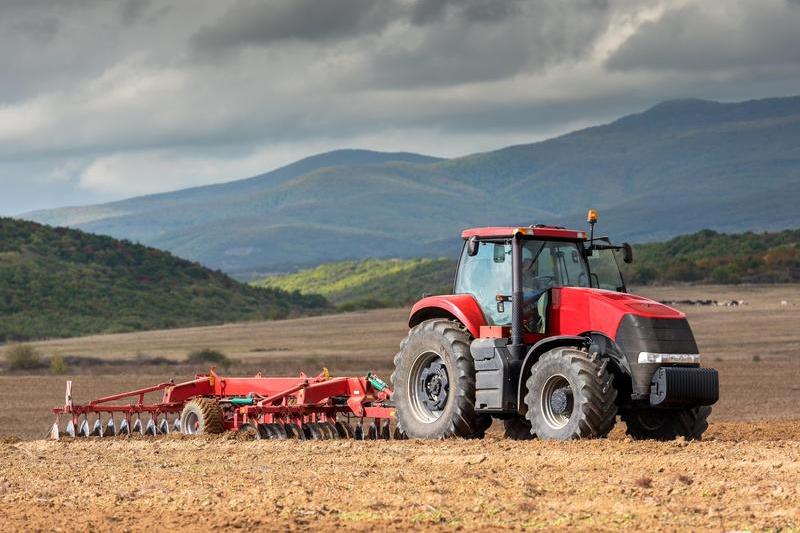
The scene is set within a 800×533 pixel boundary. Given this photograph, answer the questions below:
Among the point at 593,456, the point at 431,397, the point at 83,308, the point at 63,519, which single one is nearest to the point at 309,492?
the point at 63,519

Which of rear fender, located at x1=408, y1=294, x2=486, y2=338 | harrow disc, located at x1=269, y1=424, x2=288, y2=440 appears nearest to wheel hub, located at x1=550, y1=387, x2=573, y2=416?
rear fender, located at x1=408, y1=294, x2=486, y2=338

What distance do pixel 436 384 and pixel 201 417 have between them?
3851mm

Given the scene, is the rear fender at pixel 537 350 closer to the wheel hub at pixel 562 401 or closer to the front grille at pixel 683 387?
the wheel hub at pixel 562 401

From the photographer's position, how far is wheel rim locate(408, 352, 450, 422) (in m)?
16.3

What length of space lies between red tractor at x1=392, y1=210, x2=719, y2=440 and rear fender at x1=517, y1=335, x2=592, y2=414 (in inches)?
0.5

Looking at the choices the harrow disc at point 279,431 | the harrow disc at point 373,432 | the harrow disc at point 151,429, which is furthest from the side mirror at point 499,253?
the harrow disc at point 151,429

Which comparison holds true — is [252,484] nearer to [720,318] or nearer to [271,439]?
[271,439]

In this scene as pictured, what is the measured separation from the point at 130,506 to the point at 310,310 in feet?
248

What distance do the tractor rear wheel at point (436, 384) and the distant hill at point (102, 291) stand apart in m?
53.5

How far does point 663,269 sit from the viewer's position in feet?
256

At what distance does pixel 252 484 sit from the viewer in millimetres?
12617

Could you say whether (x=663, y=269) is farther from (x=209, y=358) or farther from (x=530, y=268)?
(x=530, y=268)

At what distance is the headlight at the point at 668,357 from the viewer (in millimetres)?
14602

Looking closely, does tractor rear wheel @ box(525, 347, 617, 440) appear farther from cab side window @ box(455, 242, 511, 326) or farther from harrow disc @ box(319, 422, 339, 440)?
harrow disc @ box(319, 422, 339, 440)
